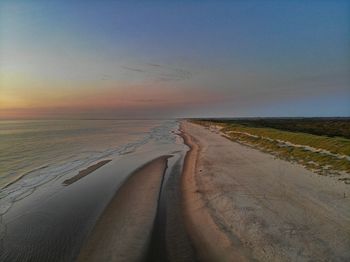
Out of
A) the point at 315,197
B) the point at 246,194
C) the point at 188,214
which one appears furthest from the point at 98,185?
the point at 315,197

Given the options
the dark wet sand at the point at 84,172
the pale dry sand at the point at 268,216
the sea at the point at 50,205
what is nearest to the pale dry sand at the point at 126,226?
the sea at the point at 50,205

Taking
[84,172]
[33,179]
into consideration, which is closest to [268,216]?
[84,172]

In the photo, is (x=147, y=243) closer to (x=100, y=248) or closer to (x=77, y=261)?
(x=100, y=248)

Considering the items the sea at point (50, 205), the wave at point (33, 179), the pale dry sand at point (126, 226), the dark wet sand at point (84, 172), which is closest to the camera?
the pale dry sand at point (126, 226)

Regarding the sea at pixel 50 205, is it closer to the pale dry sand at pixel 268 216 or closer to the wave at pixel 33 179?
the wave at pixel 33 179

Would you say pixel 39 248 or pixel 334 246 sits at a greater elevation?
pixel 334 246

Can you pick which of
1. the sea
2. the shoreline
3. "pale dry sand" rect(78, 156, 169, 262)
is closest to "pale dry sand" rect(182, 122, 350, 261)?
the shoreline

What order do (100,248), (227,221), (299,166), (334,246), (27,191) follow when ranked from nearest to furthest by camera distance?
(334,246), (100,248), (227,221), (27,191), (299,166)
